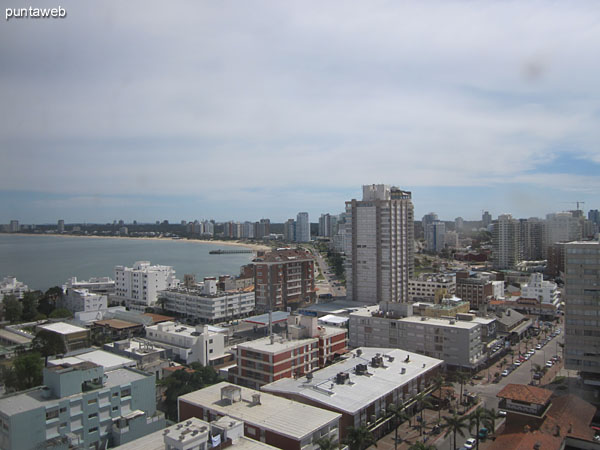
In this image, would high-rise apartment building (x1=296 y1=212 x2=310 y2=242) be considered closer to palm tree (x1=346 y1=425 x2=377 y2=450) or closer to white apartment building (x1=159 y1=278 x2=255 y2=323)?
white apartment building (x1=159 y1=278 x2=255 y2=323)

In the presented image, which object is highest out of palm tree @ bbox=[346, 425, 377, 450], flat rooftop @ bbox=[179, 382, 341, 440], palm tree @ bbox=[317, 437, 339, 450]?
flat rooftop @ bbox=[179, 382, 341, 440]

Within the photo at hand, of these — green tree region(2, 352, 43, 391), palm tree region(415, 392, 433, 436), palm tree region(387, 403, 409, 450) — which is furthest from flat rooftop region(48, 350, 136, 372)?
palm tree region(415, 392, 433, 436)

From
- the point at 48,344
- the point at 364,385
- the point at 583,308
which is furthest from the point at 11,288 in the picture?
the point at 583,308

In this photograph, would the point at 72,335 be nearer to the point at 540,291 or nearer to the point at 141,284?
the point at 141,284

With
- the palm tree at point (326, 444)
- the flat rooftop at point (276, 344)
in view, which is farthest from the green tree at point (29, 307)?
the palm tree at point (326, 444)

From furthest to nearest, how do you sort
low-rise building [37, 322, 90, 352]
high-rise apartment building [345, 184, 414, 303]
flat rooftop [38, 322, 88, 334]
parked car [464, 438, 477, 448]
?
1. high-rise apartment building [345, 184, 414, 303]
2. flat rooftop [38, 322, 88, 334]
3. low-rise building [37, 322, 90, 352]
4. parked car [464, 438, 477, 448]
